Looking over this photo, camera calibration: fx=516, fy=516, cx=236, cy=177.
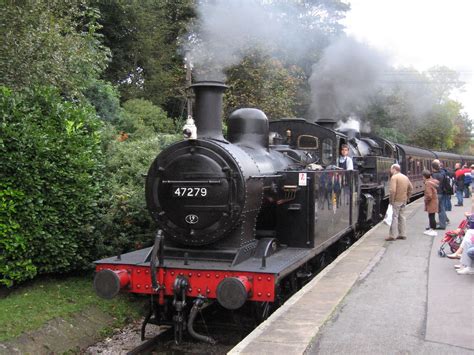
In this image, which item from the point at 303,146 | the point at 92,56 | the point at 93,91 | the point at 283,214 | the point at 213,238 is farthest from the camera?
the point at 93,91

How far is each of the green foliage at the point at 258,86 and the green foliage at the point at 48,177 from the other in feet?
37.0

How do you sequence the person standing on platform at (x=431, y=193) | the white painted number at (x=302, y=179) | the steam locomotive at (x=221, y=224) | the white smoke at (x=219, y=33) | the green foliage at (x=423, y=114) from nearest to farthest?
the steam locomotive at (x=221, y=224) < the white painted number at (x=302, y=179) < the white smoke at (x=219, y=33) < the person standing on platform at (x=431, y=193) < the green foliage at (x=423, y=114)

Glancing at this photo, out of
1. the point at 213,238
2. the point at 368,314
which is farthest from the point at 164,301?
the point at 368,314

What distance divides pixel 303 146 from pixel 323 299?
361 cm

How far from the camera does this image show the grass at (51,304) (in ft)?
19.6

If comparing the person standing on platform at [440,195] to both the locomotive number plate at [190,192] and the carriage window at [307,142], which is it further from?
the locomotive number plate at [190,192]

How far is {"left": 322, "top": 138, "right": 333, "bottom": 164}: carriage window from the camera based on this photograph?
29.6 ft

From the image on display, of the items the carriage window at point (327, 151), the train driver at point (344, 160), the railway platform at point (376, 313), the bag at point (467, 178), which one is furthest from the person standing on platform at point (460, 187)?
the carriage window at point (327, 151)

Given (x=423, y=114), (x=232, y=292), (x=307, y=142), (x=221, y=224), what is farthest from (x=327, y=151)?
(x=423, y=114)

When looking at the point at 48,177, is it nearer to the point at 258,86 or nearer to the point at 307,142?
the point at 307,142

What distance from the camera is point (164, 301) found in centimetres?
577

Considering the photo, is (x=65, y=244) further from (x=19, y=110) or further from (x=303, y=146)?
(x=303, y=146)

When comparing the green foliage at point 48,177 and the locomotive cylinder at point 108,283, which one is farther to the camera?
the green foliage at point 48,177

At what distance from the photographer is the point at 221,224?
5852 mm
